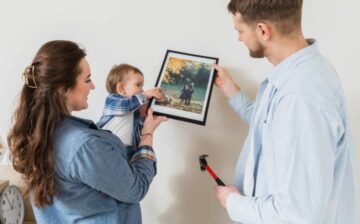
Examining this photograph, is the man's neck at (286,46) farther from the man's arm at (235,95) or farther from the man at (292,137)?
the man's arm at (235,95)

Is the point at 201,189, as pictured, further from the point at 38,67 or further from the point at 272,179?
the point at 38,67

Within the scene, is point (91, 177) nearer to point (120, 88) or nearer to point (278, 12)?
point (120, 88)

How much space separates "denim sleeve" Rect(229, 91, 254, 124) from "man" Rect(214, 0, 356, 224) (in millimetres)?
233

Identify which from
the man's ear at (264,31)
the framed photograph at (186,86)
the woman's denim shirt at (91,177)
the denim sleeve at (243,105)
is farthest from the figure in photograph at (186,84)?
the man's ear at (264,31)

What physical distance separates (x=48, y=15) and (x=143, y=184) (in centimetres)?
94

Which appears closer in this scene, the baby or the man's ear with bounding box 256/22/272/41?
the man's ear with bounding box 256/22/272/41

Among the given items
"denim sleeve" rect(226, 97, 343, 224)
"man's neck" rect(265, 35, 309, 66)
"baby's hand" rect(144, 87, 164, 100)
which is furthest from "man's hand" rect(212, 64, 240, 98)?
"denim sleeve" rect(226, 97, 343, 224)

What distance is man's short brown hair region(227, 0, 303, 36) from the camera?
0.90 metres

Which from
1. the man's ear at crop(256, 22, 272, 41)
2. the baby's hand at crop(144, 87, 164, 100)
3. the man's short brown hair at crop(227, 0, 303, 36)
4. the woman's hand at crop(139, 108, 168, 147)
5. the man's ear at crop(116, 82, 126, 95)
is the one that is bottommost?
the woman's hand at crop(139, 108, 168, 147)

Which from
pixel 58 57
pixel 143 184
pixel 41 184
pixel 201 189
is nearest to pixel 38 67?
pixel 58 57

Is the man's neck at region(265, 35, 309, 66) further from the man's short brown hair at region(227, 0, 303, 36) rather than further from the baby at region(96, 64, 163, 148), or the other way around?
the baby at region(96, 64, 163, 148)

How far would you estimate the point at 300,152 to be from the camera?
804mm

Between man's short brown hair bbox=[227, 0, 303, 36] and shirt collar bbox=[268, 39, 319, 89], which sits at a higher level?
man's short brown hair bbox=[227, 0, 303, 36]

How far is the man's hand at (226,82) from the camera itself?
4.25 feet
